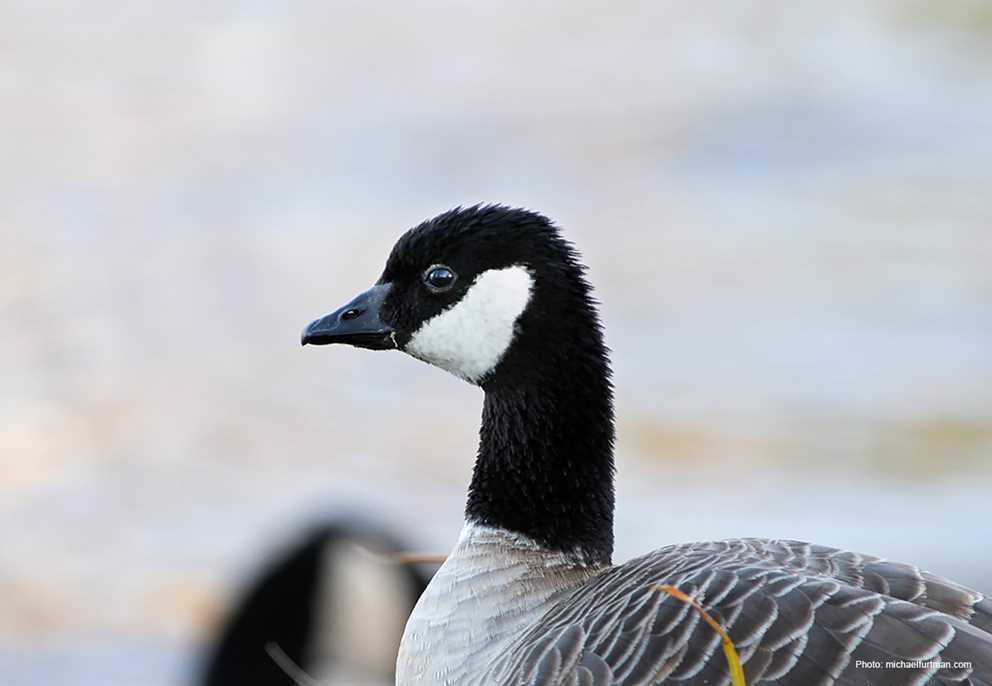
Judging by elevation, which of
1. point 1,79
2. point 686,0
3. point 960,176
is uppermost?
point 686,0

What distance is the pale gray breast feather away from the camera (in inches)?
143

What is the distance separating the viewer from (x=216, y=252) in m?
12.0

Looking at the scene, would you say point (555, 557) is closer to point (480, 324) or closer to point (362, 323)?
point (480, 324)

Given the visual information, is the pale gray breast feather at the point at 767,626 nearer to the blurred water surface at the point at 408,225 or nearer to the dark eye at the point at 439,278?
the dark eye at the point at 439,278

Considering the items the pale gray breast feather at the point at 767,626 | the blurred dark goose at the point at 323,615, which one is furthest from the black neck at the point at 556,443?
the blurred dark goose at the point at 323,615

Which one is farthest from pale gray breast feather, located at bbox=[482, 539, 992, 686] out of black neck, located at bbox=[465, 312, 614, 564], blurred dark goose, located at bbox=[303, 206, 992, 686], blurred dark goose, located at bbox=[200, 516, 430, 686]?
blurred dark goose, located at bbox=[200, 516, 430, 686]

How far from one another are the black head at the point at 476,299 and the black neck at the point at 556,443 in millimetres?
31

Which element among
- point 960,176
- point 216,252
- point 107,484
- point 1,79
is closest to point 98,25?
point 1,79

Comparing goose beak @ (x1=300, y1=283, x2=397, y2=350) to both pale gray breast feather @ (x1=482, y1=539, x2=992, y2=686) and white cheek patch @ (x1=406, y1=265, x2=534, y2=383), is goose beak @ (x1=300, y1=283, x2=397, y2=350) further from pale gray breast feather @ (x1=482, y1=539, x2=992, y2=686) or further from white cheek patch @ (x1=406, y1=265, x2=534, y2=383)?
pale gray breast feather @ (x1=482, y1=539, x2=992, y2=686)

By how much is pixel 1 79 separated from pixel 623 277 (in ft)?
20.3

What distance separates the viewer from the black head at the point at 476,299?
4.67 metres

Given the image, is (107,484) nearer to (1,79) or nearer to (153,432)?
(153,432)

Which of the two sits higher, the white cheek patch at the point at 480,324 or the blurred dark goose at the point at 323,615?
the white cheek patch at the point at 480,324

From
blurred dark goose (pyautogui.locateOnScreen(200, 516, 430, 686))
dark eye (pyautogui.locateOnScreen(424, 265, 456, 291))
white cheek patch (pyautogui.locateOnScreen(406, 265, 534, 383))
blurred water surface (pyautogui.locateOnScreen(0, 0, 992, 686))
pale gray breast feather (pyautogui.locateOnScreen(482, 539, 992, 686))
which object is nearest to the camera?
pale gray breast feather (pyautogui.locateOnScreen(482, 539, 992, 686))
